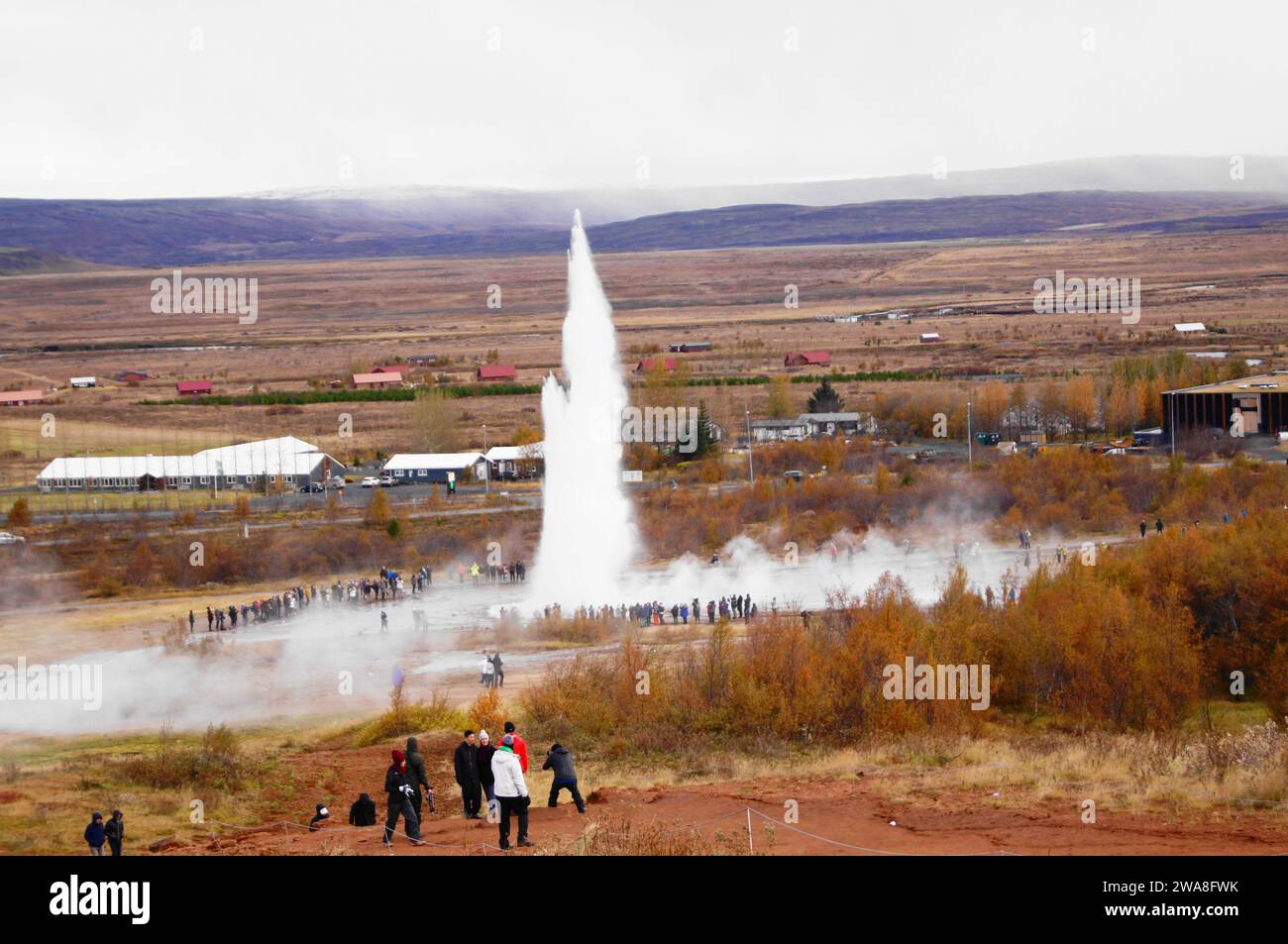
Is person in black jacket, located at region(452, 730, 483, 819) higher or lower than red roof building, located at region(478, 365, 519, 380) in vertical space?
lower

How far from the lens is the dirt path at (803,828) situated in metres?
11.7

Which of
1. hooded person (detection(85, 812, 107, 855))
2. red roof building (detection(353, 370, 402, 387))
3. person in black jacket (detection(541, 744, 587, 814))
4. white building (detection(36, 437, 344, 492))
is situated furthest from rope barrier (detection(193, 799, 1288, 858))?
red roof building (detection(353, 370, 402, 387))

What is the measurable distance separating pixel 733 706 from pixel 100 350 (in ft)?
388

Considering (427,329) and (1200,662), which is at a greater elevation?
(427,329)

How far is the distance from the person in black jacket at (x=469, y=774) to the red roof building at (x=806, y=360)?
253ft

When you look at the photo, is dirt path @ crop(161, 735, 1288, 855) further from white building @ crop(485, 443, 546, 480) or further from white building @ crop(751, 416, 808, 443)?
white building @ crop(751, 416, 808, 443)

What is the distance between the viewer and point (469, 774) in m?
13.1

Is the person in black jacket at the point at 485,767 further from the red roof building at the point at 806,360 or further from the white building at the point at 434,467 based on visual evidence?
the red roof building at the point at 806,360

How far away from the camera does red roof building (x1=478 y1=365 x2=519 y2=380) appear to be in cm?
8841

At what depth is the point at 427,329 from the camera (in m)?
139

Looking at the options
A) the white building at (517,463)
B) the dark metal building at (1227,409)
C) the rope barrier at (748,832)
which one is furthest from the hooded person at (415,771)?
the dark metal building at (1227,409)

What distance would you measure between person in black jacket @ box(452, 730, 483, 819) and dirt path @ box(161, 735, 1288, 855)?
15 cm

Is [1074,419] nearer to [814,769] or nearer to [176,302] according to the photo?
[814,769]
